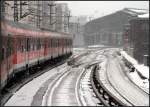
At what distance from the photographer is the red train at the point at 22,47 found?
15.5 m

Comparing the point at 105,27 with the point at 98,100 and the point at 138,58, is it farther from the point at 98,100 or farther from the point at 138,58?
the point at 98,100

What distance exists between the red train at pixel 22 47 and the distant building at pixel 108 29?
234 feet

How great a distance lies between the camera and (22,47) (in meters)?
21.6

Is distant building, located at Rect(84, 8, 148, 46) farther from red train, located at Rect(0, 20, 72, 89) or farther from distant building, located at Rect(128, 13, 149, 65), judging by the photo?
red train, located at Rect(0, 20, 72, 89)

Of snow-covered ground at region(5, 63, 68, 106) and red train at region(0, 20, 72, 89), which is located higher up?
red train at region(0, 20, 72, 89)

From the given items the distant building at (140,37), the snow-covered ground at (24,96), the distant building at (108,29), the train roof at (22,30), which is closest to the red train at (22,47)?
the train roof at (22,30)

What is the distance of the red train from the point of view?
612 inches

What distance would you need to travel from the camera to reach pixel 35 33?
27.2 m

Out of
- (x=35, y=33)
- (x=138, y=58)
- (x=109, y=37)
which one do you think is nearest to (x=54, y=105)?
(x=35, y=33)

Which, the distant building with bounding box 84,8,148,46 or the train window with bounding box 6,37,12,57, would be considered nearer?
the train window with bounding box 6,37,12,57

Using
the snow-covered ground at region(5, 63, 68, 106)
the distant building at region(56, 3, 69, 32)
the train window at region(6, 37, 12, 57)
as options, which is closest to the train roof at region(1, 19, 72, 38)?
the train window at region(6, 37, 12, 57)

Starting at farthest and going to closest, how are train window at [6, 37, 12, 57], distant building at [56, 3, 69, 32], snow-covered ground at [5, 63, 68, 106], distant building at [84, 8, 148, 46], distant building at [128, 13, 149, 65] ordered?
distant building at [84, 8, 148, 46] → distant building at [56, 3, 69, 32] → distant building at [128, 13, 149, 65] → train window at [6, 37, 12, 57] → snow-covered ground at [5, 63, 68, 106]

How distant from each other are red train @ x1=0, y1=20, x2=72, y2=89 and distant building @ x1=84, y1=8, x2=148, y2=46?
7132 centimetres

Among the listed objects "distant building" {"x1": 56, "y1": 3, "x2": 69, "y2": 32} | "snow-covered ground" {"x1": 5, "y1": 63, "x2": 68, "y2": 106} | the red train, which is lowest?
"snow-covered ground" {"x1": 5, "y1": 63, "x2": 68, "y2": 106}
